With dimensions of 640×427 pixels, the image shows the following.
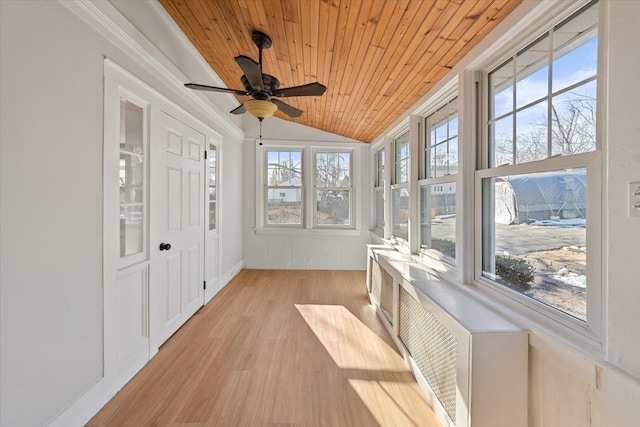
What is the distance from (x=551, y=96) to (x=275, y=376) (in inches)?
93.1

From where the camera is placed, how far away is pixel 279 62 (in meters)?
2.72

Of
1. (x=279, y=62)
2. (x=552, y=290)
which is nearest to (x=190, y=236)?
(x=279, y=62)

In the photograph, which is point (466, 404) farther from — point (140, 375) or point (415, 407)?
point (140, 375)

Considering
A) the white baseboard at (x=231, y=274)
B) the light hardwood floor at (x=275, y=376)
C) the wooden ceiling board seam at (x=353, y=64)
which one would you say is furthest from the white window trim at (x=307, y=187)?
the light hardwood floor at (x=275, y=376)

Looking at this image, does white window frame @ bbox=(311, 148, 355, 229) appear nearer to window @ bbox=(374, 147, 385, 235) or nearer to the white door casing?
window @ bbox=(374, 147, 385, 235)

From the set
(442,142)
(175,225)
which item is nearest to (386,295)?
(442,142)

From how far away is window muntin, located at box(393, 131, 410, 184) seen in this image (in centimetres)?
327

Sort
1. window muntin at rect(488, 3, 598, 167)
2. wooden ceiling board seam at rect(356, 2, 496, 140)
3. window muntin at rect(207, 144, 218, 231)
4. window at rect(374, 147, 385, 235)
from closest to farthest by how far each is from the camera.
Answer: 1. window muntin at rect(488, 3, 598, 167)
2. wooden ceiling board seam at rect(356, 2, 496, 140)
3. window muntin at rect(207, 144, 218, 231)
4. window at rect(374, 147, 385, 235)

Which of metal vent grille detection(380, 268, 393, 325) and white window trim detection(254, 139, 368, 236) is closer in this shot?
metal vent grille detection(380, 268, 393, 325)

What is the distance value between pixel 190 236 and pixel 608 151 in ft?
10.5

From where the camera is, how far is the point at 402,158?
11.3 ft

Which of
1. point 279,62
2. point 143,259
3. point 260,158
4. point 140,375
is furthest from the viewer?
point 260,158

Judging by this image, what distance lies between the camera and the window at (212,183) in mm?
3460

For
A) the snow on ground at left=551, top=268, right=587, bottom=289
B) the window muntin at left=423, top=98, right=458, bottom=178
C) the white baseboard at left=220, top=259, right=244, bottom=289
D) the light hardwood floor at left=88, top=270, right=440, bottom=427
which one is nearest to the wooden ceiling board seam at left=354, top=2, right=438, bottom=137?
the window muntin at left=423, top=98, right=458, bottom=178
